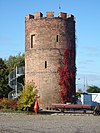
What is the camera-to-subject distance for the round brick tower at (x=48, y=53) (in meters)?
45.0

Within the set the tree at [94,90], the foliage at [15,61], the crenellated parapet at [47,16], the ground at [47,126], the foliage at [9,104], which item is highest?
the crenellated parapet at [47,16]

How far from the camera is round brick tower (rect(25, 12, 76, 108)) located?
148 ft

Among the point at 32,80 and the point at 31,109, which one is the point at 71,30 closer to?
the point at 32,80

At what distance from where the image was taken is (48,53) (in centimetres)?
4497

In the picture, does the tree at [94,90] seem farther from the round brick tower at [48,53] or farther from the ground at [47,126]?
the ground at [47,126]

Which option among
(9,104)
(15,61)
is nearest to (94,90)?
(15,61)

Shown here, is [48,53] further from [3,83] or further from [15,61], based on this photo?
[15,61]

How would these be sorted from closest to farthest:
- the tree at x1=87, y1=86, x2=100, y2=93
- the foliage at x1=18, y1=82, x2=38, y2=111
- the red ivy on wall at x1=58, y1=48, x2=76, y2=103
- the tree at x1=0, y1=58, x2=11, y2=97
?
1. the foliage at x1=18, y1=82, x2=38, y2=111
2. the red ivy on wall at x1=58, y1=48, x2=76, y2=103
3. the tree at x1=0, y1=58, x2=11, y2=97
4. the tree at x1=87, y1=86, x2=100, y2=93

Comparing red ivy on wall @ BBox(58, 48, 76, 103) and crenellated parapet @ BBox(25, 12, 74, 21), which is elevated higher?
crenellated parapet @ BBox(25, 12, 74, 21)

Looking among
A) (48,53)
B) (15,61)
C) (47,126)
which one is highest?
(15,61)

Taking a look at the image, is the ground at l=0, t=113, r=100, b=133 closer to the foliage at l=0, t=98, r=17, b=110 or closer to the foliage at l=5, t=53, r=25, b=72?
the foliage at l=0, t=98, r=17, b=110

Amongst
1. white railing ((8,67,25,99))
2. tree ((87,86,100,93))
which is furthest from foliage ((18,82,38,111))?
tree ((87,86,100,93))

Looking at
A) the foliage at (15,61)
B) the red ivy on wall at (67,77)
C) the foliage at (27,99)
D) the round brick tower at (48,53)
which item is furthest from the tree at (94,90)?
the foliage at (27,99)

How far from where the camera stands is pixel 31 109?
39906 mm
